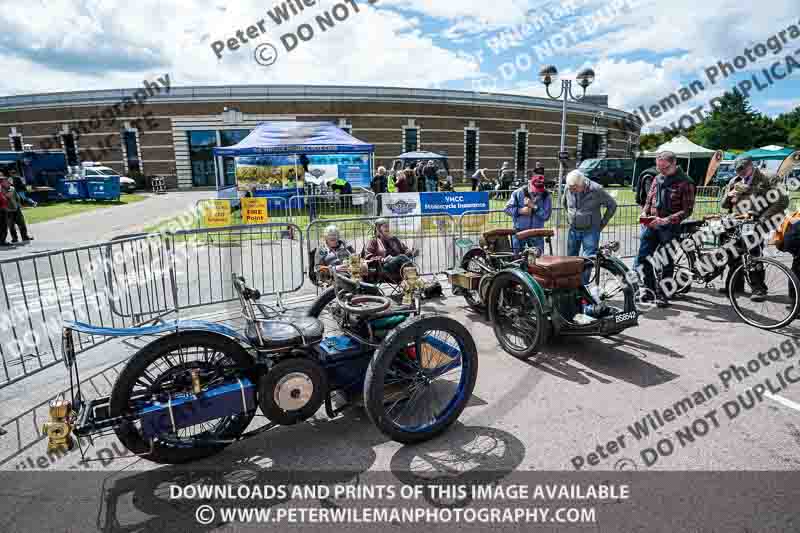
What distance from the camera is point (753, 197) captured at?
20.4 feet

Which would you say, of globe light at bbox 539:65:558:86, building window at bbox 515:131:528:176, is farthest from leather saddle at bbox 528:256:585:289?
building window at bbox 515:131:528:176

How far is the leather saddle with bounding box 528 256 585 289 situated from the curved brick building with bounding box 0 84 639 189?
99.7ft

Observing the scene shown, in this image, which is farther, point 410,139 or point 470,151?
point 470,151

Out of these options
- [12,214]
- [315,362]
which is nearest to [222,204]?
[12,214]

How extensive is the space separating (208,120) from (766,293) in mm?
35118

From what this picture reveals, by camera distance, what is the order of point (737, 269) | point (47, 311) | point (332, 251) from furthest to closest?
1. point (47, 311)
2. point (332, 251)
3. point (737, 269)

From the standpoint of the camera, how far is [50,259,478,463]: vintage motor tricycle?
260cm

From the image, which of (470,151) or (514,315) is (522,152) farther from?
(514,315)

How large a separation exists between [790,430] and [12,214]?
1462 cm

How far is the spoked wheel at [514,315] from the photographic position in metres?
4.39

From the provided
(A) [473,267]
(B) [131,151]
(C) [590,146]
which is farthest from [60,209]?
(C) [590,146]

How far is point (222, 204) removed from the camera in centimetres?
1048

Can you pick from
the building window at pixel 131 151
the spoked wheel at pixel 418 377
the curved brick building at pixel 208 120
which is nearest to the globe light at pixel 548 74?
the spoked wheel at pixel 418 377

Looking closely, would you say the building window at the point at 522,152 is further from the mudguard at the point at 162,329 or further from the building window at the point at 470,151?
the mudguard at the point at 162,329
